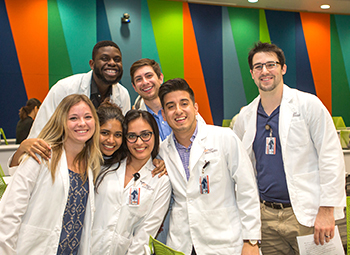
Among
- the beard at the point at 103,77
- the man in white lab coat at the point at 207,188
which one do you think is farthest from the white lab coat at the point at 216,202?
the beard at the point at 103,77

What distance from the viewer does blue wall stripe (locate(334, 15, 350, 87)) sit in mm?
9039

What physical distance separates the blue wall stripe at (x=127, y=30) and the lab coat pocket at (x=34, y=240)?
593 centimetres

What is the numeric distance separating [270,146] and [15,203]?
1.66m

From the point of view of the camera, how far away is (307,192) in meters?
1.95

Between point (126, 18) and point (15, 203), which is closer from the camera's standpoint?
point (15, 203)

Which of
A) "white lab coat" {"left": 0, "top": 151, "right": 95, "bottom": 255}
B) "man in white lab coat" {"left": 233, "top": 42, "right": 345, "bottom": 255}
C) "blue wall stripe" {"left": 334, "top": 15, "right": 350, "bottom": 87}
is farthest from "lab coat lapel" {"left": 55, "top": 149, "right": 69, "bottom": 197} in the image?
"blue wall stripe" {"left": 334, "top": 15, "right": 350, "bottom": 87}

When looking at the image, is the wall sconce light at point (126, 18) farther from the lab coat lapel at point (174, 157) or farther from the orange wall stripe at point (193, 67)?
the lab coat lapel at point (174, 157)

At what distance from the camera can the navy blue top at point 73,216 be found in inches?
68.7

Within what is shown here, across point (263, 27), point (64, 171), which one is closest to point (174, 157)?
point (64, 171)

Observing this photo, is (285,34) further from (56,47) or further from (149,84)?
(149,84)

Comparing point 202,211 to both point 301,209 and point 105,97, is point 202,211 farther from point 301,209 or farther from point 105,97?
point 105,97

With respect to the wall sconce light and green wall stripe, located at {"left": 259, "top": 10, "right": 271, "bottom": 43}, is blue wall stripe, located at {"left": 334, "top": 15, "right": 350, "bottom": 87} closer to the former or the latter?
green wall stripe, located at {"left": 259, "top": 10, "right": 271, "bottom": 43}

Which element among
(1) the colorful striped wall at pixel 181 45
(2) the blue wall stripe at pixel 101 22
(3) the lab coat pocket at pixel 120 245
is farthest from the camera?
(2) the blue wall stripe at pixel 101 22

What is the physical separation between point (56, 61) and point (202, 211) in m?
6.24
